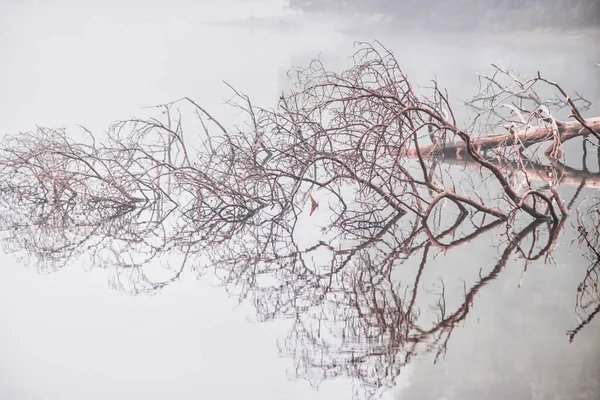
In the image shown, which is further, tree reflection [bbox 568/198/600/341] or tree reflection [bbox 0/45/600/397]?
tree reflection [bbox 568/198/600/341]

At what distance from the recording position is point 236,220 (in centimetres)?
632

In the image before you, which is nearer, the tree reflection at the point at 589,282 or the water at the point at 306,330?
the water at the point at 306,330

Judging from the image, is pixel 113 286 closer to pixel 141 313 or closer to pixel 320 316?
pixel 141 313

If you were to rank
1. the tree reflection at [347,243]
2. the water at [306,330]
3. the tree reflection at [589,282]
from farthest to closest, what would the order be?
the tree reflection at [589,282]
the tree reflection at [347,243]
the water at [306,330]

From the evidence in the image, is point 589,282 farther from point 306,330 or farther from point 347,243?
point 347,243

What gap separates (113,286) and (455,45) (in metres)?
9.58

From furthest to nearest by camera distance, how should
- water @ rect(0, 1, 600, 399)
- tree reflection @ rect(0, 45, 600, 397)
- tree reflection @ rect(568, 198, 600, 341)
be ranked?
tree reflection @ rect(568, 198, 600, 341) → tree reflection @ rect(0, 45, 600, 397) → water @ rect(0, 1, 600, 399)

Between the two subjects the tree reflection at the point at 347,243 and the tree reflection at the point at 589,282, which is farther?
the tree reflection at the point at 589,282

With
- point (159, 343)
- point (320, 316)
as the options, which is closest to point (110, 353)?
point (159, 343)

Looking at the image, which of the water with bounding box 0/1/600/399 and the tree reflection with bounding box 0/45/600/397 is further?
the tree reflection with bounding box 0/45/600/397

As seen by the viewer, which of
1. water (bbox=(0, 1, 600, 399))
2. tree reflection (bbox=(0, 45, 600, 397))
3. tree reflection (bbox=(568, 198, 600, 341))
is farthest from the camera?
tree reflection (bbox=(568, 198, 600, 341))

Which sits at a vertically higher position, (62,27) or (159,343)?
(62,27)

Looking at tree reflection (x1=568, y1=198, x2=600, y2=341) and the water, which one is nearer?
the water

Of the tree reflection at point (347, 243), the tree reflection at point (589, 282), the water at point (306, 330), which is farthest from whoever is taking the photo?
the tree reflection at point (589, 282)
